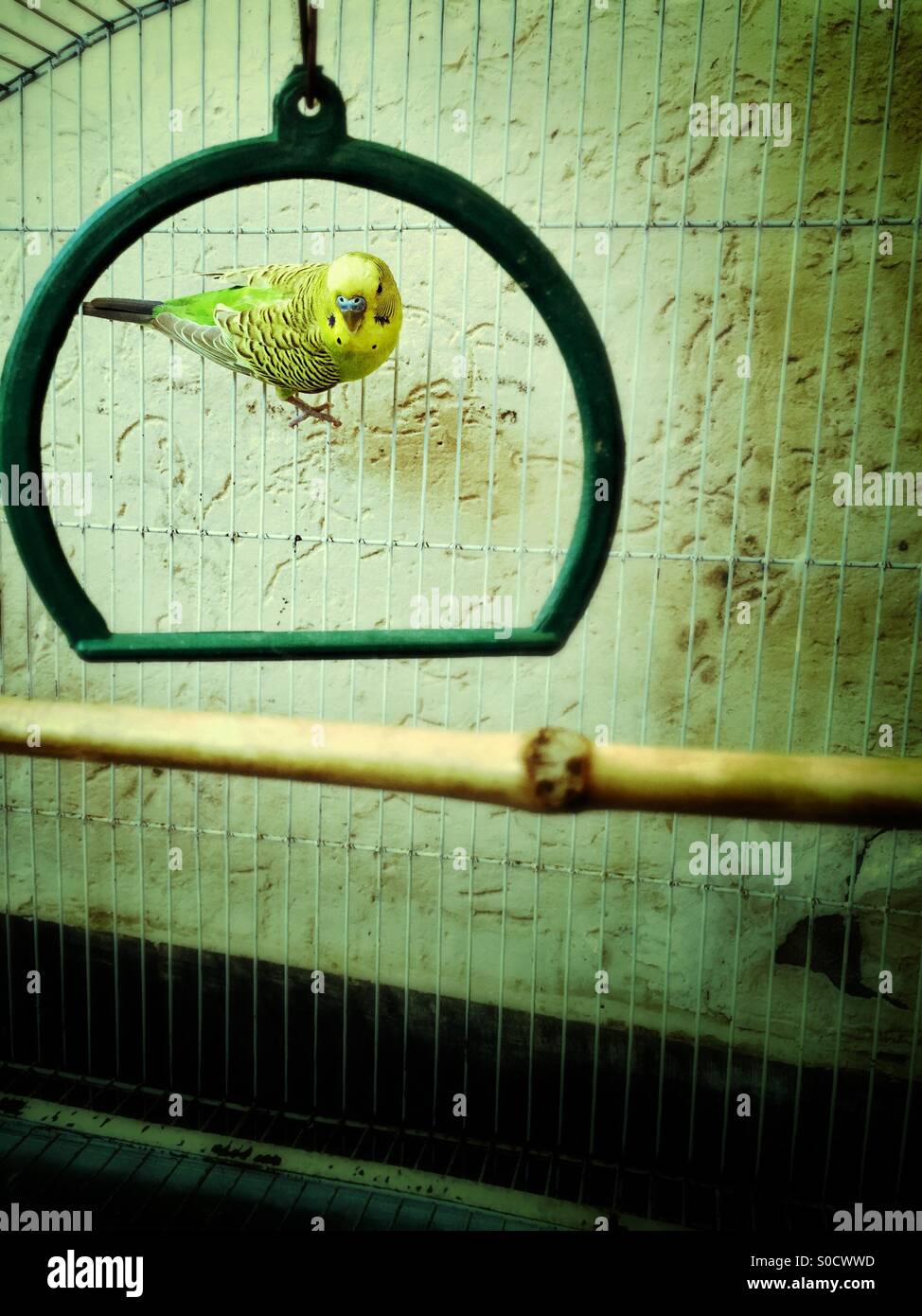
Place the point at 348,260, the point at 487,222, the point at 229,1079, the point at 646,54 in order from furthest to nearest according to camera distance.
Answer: the point at 229,1079
the point at 646,54
the point at 348,260
the point at 487,222

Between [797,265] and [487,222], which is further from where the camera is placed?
[797,265]

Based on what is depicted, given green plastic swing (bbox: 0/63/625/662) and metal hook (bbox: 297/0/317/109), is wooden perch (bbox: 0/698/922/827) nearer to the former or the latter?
green plastic swing (bbox: 0/63/625/662)

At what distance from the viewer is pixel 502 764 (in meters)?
0.29

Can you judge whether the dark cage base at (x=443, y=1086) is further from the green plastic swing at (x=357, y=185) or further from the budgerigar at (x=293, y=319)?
the green plastic swing at (x=357, y=185)

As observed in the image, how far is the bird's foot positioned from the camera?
0.97 metres

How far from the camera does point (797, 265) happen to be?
944 mm

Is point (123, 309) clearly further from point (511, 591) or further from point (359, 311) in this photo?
point (511, 591)

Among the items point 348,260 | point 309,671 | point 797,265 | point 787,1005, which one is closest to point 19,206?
point 348,260

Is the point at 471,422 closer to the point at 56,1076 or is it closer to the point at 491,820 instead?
the point at 491,820

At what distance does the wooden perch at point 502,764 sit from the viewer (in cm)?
26

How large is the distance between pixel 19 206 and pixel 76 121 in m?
0.13

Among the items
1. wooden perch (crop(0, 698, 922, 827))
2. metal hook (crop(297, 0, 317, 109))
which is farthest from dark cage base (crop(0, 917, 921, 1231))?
metal hook (crop(297, 0, 317, 109))

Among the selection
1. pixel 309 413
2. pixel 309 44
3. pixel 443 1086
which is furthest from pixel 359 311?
pixel 443 1086

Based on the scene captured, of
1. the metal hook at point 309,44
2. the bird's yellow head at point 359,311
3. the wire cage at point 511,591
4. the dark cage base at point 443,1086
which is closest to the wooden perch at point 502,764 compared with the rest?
the metal hook at point 309,44
